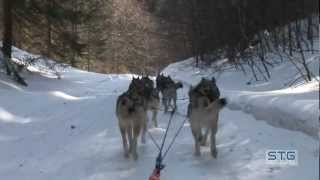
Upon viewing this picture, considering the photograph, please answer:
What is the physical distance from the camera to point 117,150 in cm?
994

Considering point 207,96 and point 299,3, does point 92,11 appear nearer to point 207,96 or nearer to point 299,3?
point 299,3

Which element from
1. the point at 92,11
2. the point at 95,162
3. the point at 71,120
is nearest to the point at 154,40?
the point at 92,11

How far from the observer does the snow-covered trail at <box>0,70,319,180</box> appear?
8.02 metres

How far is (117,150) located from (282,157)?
302cm

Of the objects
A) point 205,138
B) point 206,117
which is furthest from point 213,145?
point 205,138

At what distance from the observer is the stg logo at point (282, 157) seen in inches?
303

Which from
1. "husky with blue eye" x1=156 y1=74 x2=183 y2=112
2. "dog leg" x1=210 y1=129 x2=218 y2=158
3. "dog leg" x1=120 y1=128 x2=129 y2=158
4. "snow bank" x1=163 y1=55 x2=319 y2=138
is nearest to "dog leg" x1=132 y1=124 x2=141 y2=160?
"dog leg" x1=120 y1=128 x2=129 y2=158

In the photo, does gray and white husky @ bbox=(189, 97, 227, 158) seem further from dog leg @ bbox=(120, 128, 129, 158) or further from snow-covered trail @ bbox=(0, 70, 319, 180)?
dog leg @ bbox=(120, 128, 129, 158)

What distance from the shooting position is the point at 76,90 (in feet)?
76.4

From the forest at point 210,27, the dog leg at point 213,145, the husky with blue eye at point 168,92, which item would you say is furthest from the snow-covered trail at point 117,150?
the forest at point 210,27

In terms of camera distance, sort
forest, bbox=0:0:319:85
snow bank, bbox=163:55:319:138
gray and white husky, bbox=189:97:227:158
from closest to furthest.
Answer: gray and white husky, bbox=189:97:227:158
snow bank, bbox=163:55:319:138
forest, bbox=0:0:319:85

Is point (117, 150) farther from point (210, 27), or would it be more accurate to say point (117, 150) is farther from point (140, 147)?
point (210, 27)

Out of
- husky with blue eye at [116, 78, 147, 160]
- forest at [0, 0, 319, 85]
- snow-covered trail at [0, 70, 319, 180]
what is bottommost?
snow-covered trail at [0, 70, 319, 180]

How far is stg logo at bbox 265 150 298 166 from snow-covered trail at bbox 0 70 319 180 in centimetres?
10
